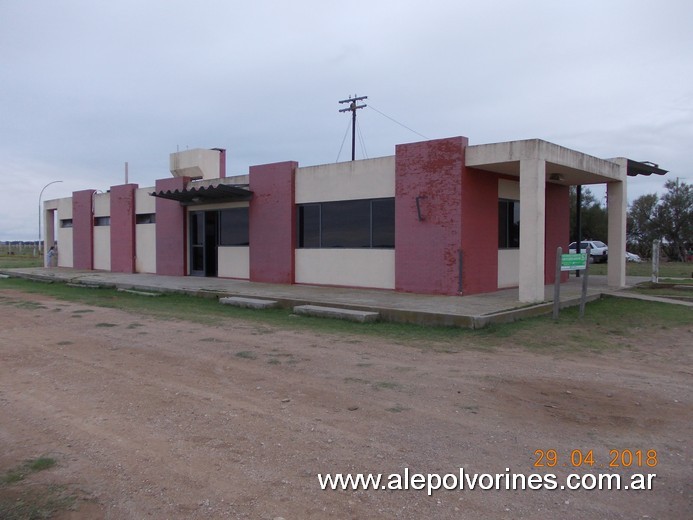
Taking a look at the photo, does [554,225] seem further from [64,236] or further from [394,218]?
[64,236]

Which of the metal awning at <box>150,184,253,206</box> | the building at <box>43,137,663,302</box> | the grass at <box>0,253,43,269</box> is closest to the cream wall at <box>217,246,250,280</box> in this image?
the building at <box>43,137,663,302</box>

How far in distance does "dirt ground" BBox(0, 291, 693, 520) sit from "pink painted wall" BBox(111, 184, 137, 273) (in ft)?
56.8

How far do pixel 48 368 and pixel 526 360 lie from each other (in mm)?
6685

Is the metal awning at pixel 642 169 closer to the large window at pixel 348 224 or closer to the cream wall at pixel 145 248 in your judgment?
the large window at pixel 348 224

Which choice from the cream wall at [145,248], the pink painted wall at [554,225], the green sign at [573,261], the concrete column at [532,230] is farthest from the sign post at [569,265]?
the cream wall at [145,248]

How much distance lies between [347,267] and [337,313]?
5243mm

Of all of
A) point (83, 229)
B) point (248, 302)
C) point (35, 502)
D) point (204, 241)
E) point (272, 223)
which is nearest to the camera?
point (35, 502)

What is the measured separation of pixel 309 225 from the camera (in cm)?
1825

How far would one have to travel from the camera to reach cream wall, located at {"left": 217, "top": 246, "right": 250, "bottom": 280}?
2039 centimetres

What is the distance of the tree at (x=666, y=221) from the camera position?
4138 cm

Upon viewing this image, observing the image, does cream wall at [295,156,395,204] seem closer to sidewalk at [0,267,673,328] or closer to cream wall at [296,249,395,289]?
cream wall at [296,249,395,289]

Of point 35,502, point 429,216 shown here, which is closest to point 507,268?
point 429,216

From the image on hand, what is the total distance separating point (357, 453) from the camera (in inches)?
179

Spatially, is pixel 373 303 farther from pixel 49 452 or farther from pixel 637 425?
pixel 49 452
